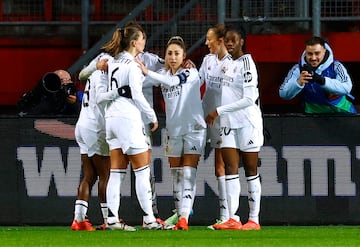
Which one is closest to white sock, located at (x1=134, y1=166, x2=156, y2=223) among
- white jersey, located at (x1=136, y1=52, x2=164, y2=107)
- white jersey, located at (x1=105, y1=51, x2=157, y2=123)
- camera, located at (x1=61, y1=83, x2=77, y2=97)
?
white jersey, located at (x1=105, y1=51, x2=157, y2=123)

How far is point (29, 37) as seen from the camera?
63.0 feet

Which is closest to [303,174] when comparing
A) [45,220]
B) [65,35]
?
[45,220]

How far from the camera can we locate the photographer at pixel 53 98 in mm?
15000

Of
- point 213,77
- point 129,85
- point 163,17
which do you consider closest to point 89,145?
point 129,85

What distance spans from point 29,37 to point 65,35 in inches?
19.1

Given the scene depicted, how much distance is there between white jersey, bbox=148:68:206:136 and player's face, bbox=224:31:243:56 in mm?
473

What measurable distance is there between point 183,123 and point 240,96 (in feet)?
2.10

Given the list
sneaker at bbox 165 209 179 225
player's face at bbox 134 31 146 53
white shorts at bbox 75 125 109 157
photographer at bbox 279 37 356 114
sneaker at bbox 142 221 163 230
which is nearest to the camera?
player's face at bbox 134 31 146 53

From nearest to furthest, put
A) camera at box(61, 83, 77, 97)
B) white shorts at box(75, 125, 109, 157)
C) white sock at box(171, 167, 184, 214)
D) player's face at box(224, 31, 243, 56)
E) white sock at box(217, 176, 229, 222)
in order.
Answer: player's face at box(224, 31, 243, 56) → white shorts at box(75, 125, 109, 157) → white sock at box(171, 167, 184, 214) → white sock at box(217, 176, 229, 222) → camera at box(61, 83, 77, 97)

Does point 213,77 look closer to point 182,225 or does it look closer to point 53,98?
point 182,225

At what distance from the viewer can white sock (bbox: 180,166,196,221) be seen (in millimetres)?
13789

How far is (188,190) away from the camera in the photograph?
1386cm

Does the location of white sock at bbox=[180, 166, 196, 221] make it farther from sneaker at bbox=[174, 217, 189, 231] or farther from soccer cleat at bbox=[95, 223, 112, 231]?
soccer cleat at bbox=[95, 223, 112, 231]

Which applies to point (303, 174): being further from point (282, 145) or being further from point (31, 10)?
point (31, 10)
